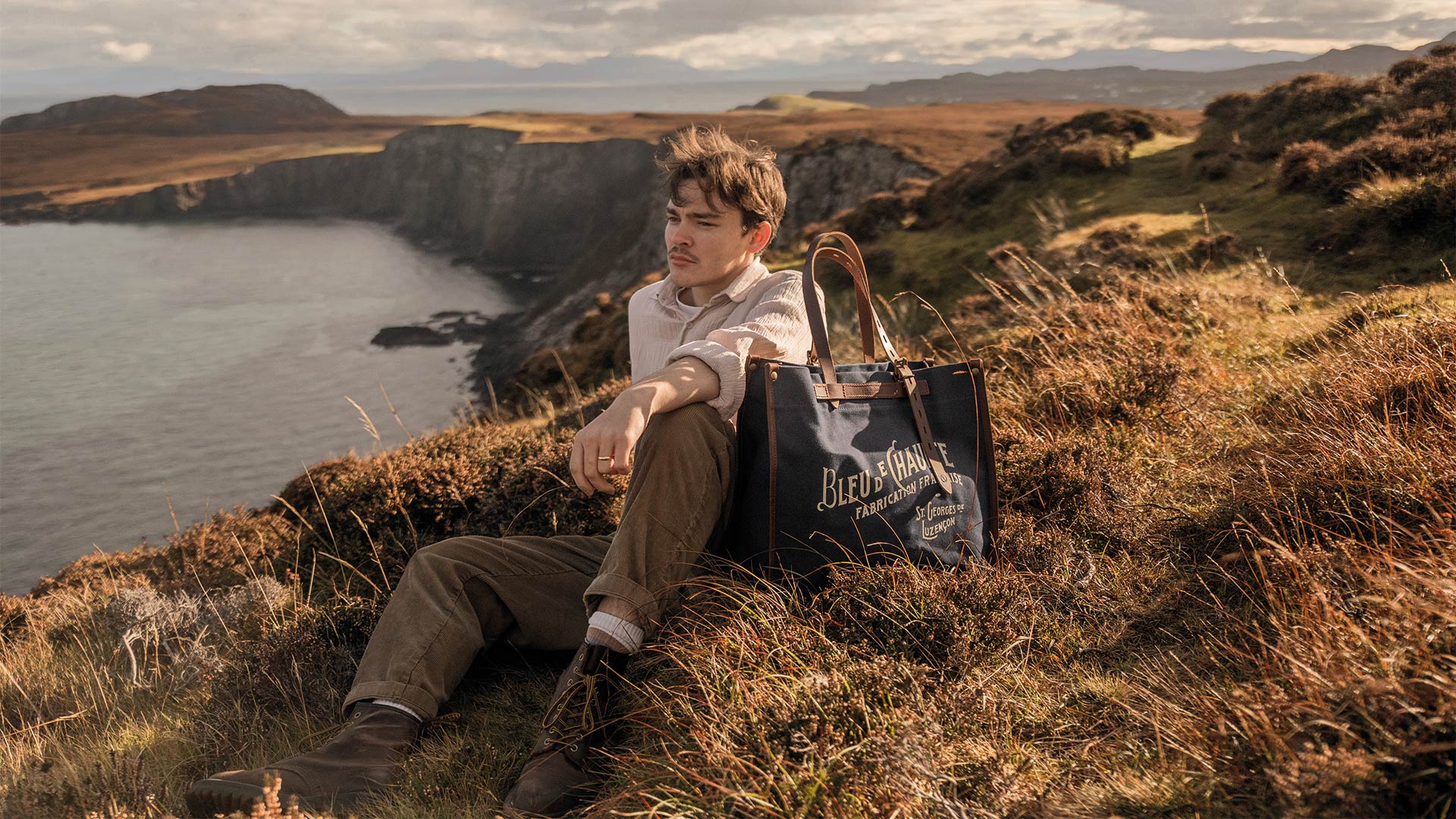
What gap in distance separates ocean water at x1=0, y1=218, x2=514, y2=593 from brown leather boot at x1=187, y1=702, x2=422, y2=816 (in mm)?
5762

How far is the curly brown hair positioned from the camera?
291 centimetres

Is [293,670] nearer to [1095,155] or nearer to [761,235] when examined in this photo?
[761,235]

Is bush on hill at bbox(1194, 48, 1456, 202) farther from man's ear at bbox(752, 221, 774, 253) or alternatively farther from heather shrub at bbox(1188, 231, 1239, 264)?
man's ear at bbox(752, 221, 774, 253)

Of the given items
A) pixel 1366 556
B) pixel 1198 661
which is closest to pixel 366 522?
pixel 1198 661

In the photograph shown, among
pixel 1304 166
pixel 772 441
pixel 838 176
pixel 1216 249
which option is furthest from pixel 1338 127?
pixel 838 176

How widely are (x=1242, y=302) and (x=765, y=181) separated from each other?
209 inches

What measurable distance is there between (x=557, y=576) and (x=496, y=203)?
93.9 m

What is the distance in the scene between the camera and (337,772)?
96.2 inches

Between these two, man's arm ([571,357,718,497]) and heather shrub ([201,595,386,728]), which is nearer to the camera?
man's arm ([571,357,718,497])

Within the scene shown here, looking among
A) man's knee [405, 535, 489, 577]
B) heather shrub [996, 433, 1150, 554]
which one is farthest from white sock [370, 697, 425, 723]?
heather shrub [996, 433, 1150, 554]

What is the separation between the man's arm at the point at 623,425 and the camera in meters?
2.37

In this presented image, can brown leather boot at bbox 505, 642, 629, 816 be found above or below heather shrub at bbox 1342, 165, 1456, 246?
below

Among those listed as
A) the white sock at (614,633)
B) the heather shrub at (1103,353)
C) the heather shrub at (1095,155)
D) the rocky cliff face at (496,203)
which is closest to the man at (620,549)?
the white sock at (614,633)

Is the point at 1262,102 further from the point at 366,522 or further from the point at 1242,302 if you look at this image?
the point at 366,522
